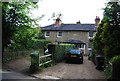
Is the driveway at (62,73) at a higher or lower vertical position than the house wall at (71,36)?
lower

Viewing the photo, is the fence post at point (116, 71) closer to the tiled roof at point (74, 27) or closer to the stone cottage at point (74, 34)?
the stone cottage at point (74, 34)

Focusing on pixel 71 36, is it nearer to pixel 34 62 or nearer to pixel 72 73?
pixel 72 73

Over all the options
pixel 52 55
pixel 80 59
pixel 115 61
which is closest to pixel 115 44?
pixel 115 61

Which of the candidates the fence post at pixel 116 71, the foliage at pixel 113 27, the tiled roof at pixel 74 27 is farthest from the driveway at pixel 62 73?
the tiled roof at pixel 74 27

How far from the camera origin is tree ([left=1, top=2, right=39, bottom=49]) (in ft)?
26.7

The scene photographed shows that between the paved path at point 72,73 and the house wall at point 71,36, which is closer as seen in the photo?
the paved path at point 72,73

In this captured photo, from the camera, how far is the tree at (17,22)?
813 centimetres

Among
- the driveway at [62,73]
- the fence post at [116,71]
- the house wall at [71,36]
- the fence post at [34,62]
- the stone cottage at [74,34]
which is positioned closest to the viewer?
the fence post at [116,71]

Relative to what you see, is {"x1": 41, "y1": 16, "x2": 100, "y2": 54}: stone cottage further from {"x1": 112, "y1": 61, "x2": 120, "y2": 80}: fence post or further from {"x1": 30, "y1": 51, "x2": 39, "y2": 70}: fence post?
{"x1": 112, "y1": 61, "x2": 120, "y2": 80}: fence post

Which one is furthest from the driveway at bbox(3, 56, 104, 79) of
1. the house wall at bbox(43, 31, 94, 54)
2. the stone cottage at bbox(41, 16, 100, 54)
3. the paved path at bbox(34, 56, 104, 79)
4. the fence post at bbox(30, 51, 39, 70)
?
the house wall at bbox(43, 31, 94, 54)

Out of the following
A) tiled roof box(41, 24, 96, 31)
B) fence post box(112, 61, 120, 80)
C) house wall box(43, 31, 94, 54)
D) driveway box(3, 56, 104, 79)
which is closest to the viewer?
fence post box(112, 61, 120, 80)

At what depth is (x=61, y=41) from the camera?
31.4m

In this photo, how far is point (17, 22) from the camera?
358 inches

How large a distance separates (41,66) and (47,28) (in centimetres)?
2423
